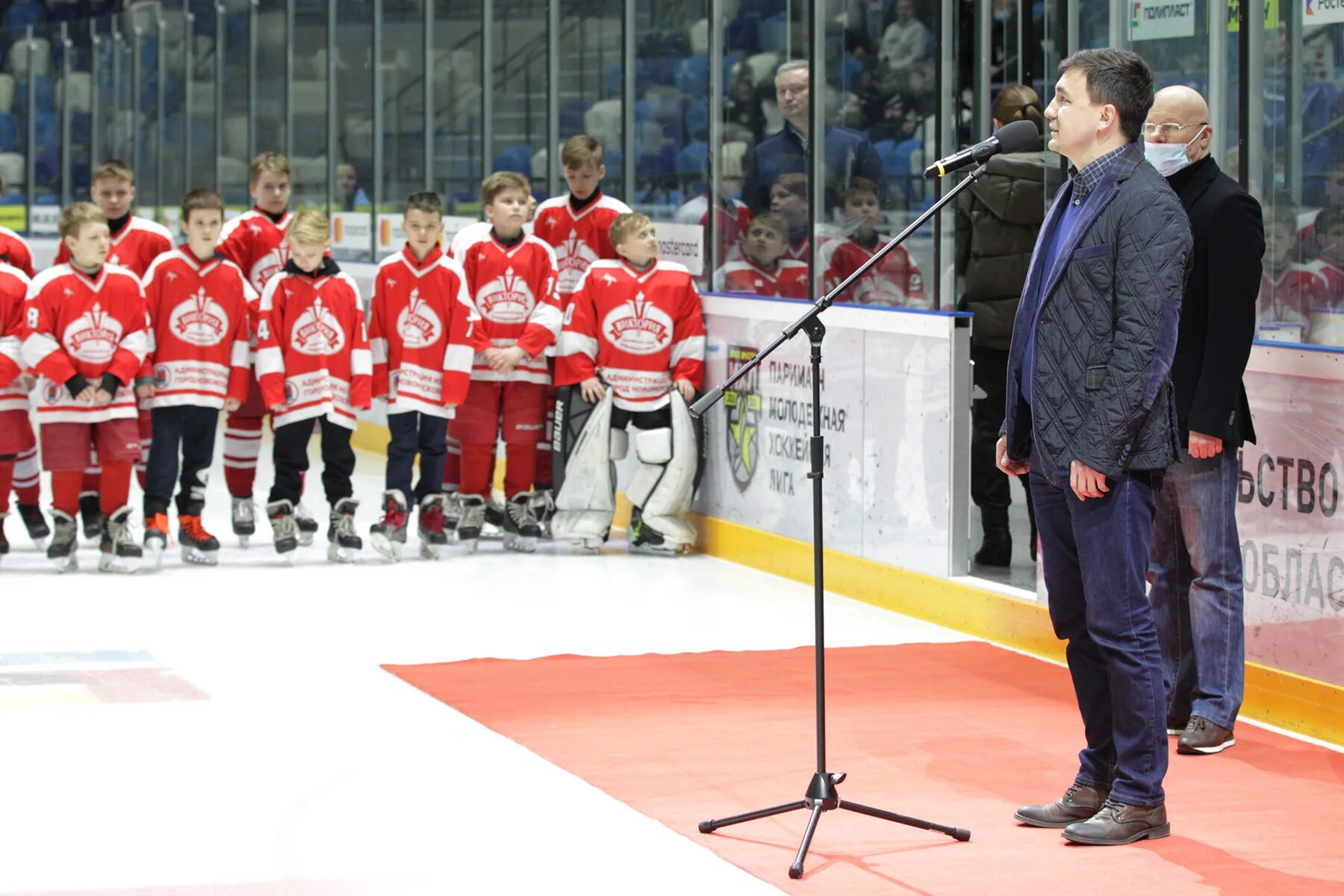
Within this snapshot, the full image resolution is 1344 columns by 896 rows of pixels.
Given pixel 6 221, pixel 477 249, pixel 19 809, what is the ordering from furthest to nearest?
pixel 6 221 < pixel 477 249 < pixel 19 809

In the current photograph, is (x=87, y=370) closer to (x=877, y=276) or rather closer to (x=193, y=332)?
(x=193, y=332)

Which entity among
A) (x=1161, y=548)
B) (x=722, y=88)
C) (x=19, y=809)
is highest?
(x=722, y=88)

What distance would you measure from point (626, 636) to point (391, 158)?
7.01 meters

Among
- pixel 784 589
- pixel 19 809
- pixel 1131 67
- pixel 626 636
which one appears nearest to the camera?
pixel 1131 67

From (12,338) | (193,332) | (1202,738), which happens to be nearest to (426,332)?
(193,332)

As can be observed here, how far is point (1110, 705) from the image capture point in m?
4.18

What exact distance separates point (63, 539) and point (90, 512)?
0.50 metres

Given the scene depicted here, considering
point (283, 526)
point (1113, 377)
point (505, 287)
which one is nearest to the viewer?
point (1113, 377)

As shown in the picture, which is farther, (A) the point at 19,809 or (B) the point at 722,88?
(B) the point at 722,88

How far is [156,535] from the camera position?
7809 mm

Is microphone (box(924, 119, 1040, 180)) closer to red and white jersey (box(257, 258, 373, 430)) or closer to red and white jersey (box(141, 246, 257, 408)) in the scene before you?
red and white jersey (box(257, 258, 373, 430))

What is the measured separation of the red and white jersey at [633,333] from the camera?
322 inches

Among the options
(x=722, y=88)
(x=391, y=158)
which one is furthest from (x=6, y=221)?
(x=722, y=88)

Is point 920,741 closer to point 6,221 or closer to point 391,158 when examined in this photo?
point 391,158
